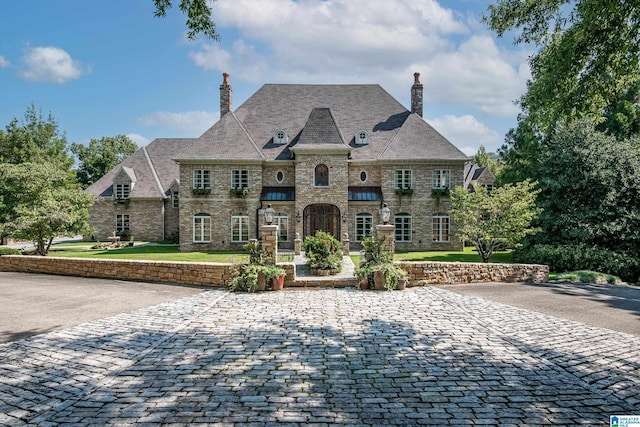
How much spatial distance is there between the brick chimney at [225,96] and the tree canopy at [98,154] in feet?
137

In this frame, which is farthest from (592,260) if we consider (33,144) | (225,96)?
(33,144)

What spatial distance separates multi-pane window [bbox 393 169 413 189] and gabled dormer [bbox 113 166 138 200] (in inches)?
890

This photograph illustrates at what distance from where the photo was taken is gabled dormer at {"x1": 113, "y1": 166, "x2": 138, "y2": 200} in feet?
102

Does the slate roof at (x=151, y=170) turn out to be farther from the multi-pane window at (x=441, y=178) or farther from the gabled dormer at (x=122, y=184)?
the multi-pane window at (x=441, y=178)

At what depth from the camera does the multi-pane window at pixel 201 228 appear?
25.2 metres

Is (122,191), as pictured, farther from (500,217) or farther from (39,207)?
(500,217)

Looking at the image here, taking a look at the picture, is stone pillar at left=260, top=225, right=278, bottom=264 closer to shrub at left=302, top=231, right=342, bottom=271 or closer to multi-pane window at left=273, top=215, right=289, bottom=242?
shrub at left=302, top=231, right=342, bottom=271

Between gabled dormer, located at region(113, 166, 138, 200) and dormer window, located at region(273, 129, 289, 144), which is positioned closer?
dormer window, located at region(273, 129, 289, 144)

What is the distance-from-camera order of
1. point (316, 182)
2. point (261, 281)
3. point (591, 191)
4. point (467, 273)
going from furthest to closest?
point (316, 182)
point (591, 191)
point (467, 273)
point (261, 281)

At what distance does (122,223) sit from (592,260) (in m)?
33.6

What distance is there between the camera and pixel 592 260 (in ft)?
57.8

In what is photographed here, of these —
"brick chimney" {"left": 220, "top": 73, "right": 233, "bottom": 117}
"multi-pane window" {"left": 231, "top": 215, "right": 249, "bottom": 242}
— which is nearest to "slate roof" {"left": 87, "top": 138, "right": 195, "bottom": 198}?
"brick chimney" {"left": 220, "top": 73, "right": 233, "bottom": 117}

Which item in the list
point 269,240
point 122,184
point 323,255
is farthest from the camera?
point 122,184

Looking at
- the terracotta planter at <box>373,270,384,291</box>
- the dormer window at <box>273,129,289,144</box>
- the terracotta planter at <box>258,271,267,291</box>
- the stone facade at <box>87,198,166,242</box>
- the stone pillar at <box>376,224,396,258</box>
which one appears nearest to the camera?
the terracotta planter at <box>258,271,267,291</box>
